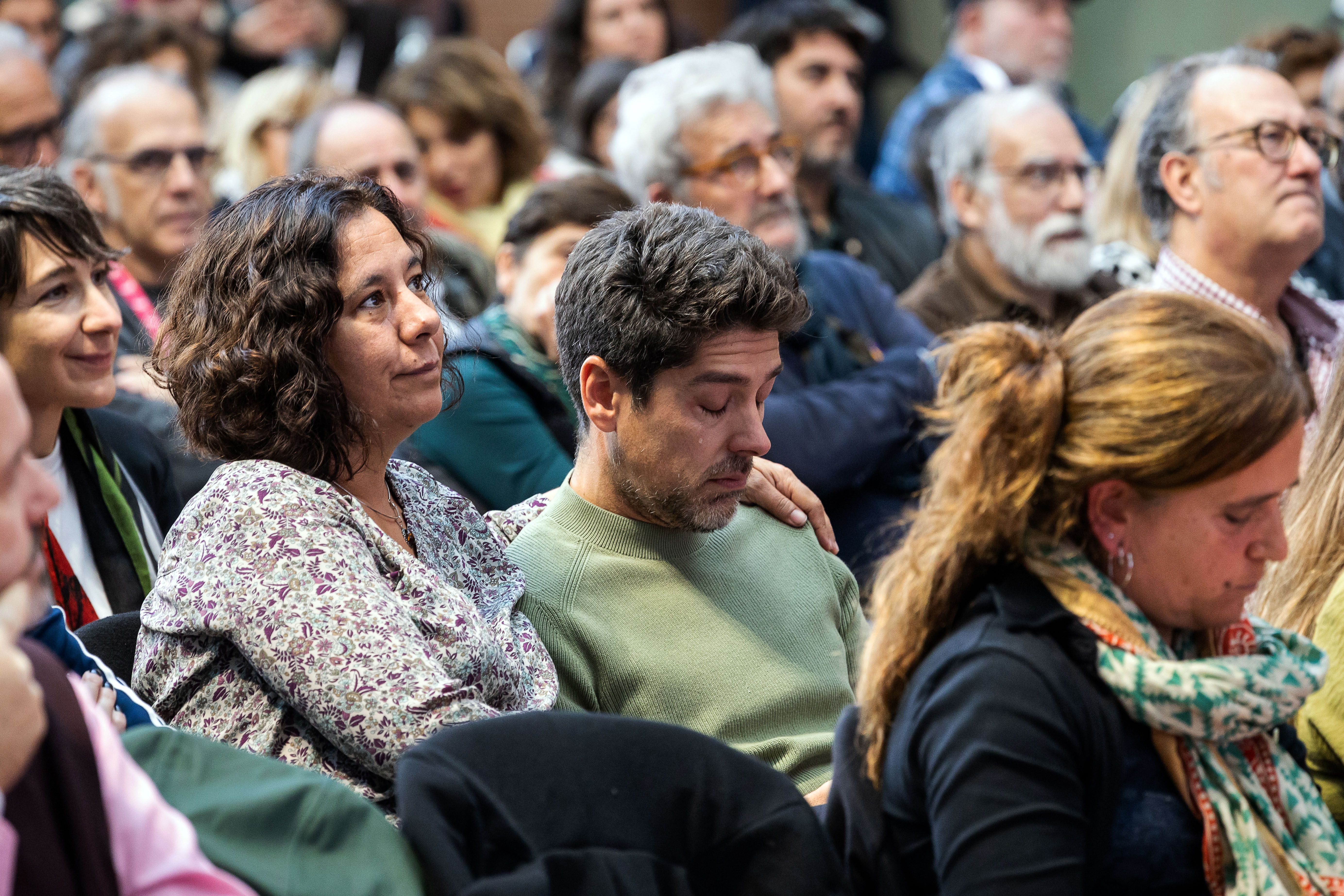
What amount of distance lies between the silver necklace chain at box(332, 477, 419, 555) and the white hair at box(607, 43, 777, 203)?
1.56 meters

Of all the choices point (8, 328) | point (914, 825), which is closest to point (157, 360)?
point (8, 328)

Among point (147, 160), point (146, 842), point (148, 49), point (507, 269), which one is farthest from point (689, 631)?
point (148, 49)

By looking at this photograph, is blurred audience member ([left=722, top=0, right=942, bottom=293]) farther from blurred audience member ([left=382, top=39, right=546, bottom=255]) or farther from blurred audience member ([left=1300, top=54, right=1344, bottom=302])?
blurred audience member ([left=1300, top=54, right=1344, bottom=302])

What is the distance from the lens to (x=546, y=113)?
18.0 ft

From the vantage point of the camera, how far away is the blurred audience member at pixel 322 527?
164cm

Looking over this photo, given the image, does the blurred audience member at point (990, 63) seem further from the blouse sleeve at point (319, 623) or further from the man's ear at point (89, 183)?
the blouse sleeve at point (319, 623)

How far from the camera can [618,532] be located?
206 centimetres

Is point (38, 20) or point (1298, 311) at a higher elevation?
point (38, 20)

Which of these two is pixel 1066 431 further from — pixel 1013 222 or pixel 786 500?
pixel 1013 222

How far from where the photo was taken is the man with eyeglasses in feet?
10.7

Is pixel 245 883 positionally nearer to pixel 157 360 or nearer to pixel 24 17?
pixel 157 360

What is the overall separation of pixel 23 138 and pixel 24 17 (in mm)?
1753

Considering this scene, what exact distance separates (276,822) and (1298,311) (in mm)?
2870

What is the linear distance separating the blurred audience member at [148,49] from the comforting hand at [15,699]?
3.96 meters
